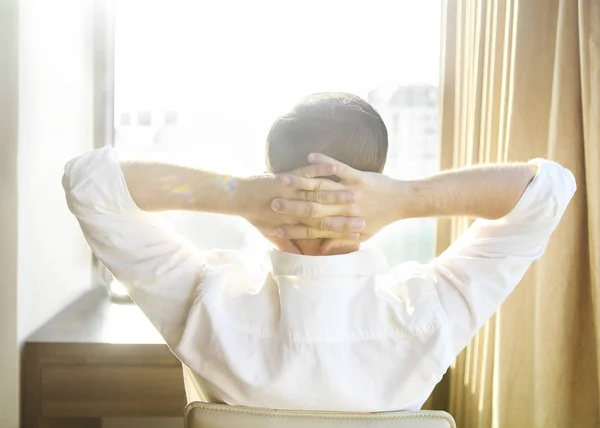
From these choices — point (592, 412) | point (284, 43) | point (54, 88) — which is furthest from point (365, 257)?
point (284, 43)

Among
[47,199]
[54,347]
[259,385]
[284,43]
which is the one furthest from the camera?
[284,43]

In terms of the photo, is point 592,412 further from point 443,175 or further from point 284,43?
point 284,43

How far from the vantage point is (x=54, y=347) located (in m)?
1.66

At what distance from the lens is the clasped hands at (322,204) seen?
92 cm

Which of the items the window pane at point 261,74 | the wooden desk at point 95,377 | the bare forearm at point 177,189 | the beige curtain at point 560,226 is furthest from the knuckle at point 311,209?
the window pane at point 261,74

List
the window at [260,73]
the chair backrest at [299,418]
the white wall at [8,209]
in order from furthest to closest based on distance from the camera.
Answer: the window at [260,73] < the white wall at [8,209] < the chair backrest at [299,418]

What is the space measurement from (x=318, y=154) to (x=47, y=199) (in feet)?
4.02

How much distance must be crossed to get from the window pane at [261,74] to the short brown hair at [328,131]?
1.40m

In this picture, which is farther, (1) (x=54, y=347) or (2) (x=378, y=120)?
(1) (x=54, y=347)

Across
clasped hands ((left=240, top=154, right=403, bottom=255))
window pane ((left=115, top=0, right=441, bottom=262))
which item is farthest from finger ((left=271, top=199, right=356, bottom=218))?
window pane ((left=115, top=0, right=441, bottom=262))

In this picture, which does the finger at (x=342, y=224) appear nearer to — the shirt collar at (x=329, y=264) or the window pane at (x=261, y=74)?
the shirt collar at (x=329, y=264)

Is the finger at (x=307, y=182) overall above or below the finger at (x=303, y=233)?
above

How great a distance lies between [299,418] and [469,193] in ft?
1.49

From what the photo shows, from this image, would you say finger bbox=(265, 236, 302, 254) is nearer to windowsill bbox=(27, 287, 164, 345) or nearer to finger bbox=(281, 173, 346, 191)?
finger bbox=(281, 173, 346, 191)
